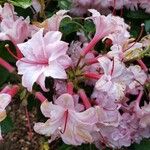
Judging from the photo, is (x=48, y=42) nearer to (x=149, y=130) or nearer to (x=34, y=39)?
(x=34, y=39)

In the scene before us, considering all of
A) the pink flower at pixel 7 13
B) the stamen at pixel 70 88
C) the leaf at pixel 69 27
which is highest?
the pink flower at pixel 7 13

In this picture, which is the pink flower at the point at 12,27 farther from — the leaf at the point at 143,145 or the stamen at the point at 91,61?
the leaf at the point at 143,145

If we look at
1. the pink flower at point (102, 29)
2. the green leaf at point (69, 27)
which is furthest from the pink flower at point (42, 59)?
the green leaf at point (69, 27)

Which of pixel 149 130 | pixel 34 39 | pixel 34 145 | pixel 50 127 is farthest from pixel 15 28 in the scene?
pixel 34 145

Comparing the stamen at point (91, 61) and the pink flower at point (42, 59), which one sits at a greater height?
the pink flower at point (42, 59)

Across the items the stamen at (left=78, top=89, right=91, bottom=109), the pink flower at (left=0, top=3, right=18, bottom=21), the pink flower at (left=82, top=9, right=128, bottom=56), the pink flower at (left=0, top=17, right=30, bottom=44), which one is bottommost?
the stamen at (left=78, top=89, right=91, bottom=109)

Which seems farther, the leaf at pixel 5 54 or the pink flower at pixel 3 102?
the leaf at pixel 5 54

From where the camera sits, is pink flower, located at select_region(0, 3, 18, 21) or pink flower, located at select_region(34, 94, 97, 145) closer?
pink flower, located at select_region(34, 94, 97, 145)

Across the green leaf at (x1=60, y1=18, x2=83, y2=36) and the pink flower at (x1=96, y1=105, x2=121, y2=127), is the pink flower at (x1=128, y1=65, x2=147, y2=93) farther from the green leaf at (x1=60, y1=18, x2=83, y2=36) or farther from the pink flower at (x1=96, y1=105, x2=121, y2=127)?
the green leaf at (x1=60, y1=18, x2=83, y2=36)

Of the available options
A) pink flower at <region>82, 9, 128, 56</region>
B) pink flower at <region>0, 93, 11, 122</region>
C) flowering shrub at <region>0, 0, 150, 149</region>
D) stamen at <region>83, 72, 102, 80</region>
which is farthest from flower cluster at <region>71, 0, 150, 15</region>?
pink flower at <region>0, 93, 11, 122</region>
